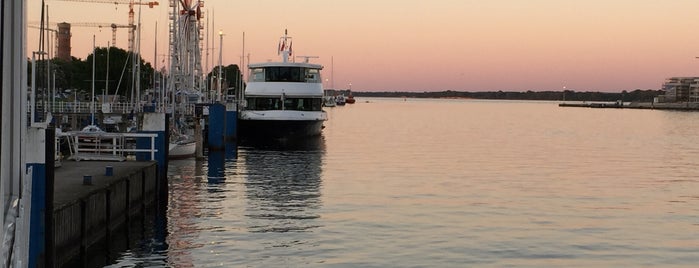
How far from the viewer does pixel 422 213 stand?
28828 mm

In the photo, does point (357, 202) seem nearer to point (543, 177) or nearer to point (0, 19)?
point (543, 177)

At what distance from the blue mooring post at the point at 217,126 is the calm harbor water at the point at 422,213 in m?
1.27

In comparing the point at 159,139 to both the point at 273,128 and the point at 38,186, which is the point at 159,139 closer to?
the point at 38,186

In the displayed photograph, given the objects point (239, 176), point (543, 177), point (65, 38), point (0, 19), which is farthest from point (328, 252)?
point (65, 38)

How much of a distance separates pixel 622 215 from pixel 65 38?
18529cm

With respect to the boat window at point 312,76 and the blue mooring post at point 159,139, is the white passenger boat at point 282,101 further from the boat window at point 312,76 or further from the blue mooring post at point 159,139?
the blue mooring post at point 159,139

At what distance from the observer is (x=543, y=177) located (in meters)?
43.0

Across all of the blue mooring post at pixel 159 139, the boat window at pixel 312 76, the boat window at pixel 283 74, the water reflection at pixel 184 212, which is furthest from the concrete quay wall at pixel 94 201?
the boat window at pixel 312 76

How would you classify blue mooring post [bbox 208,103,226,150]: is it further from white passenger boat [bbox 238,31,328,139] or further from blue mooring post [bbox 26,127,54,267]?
blue mooring post [bbox 26,127,54,267]

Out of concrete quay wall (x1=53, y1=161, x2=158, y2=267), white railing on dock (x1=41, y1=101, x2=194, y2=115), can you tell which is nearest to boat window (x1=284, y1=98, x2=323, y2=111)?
white railing on dock (x1=41, y1=101, x2=194, y2=115)

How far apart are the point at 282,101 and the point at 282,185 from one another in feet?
93.8

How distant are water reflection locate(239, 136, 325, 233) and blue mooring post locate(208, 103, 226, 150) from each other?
154cm

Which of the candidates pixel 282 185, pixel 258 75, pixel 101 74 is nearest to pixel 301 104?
pixel 258 75

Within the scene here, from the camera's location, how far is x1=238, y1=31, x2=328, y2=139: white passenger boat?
65000 millimetres
